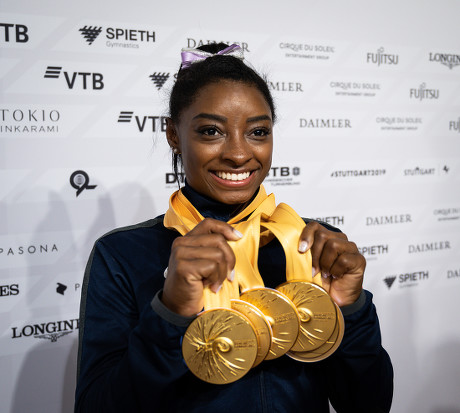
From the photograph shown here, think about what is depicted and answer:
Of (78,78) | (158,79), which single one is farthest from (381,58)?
(78,78)

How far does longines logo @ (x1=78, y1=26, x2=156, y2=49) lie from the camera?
1.37 m

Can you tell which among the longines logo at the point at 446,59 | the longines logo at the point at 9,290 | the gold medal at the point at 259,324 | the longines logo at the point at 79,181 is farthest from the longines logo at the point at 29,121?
the longines logo at the point at 446,59

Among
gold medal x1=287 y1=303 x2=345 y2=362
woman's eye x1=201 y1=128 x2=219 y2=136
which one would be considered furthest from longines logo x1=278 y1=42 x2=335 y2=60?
gold medal x1=287 y1=303 x2=345 y2=362

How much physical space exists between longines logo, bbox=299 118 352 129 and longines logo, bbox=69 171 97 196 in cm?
82

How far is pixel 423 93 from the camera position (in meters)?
1.94

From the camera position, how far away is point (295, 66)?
1.68 meters

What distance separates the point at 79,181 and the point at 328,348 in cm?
101

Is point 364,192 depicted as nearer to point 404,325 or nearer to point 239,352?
point 404,325

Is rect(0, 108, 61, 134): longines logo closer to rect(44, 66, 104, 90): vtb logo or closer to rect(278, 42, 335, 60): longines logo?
rect(44, 66, 104, 90): vtb logo

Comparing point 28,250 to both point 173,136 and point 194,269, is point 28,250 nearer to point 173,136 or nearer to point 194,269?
point 173,136

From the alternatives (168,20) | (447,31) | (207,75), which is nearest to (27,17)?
(168,20)

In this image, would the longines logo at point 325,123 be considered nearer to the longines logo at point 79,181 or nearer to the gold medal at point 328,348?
the longines logo at point 79,181

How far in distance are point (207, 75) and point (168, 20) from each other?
2.56 ft

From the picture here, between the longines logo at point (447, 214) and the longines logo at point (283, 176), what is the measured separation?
0.74 meters
